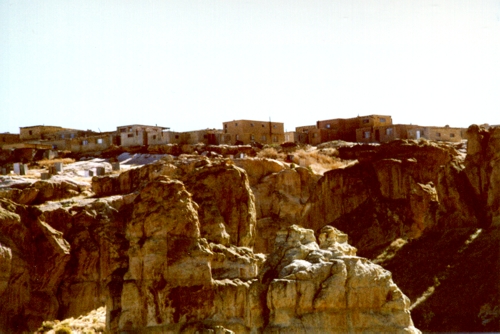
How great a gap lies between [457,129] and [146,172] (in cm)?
4011

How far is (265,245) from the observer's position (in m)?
74.7

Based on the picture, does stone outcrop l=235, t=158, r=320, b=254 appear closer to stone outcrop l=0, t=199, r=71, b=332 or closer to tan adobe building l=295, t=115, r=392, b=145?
stone outcrop l=0, t=199, r=71, b=332

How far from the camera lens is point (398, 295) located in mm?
32312

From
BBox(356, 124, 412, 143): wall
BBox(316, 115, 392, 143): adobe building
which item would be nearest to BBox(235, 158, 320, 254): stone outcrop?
BBox(356, 124, 412, 143): wall

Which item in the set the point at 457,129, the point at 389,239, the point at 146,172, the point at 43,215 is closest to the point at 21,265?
the point at 43,215

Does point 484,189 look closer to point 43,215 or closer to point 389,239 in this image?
point 389,239

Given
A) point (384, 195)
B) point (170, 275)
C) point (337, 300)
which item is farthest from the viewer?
point (384, 195)

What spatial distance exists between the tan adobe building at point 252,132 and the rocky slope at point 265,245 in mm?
8369

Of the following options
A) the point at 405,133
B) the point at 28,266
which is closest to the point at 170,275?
the point at 28,266

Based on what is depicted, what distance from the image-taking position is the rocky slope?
3291 centimetres

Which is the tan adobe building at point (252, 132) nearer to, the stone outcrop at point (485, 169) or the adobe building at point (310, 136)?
the adobe building at point (310, 136)

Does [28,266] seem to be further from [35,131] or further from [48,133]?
[35,131]

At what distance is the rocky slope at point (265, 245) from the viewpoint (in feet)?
108

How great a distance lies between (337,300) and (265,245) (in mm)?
42599
